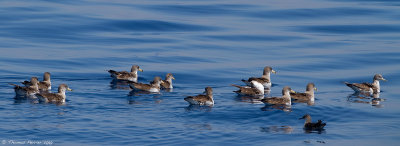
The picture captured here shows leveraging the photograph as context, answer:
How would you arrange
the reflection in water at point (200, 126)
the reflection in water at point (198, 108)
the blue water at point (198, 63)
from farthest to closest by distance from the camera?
the reflection in water at point (198, 108), the reflection in water at point (200, 126), the blue water at point (198, 63)

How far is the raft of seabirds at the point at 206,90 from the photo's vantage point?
23.1 metres

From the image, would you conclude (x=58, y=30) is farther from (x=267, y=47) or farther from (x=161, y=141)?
(x=161, y=141)

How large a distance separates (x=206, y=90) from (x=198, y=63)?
8304mm

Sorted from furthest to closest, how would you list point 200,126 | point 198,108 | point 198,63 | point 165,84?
point 198,63 < point 165,84 < point 198,108 < point 200,126

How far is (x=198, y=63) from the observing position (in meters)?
32.3

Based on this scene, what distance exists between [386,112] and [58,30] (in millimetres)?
22795

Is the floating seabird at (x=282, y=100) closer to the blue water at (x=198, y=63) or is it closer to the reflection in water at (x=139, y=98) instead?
the blue water at (x=198, y=63)

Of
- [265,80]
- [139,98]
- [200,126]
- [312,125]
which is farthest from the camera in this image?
[265,80]

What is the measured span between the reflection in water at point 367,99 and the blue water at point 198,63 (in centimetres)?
24

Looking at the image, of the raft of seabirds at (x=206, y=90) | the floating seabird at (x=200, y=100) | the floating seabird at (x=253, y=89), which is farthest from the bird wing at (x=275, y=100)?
the floating seabird at (x=253, y=89)

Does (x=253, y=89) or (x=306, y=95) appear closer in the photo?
(x=306, y=95)

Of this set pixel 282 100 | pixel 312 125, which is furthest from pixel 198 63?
pixel 312 125

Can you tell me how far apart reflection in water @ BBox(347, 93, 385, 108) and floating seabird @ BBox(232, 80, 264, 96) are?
3258 millimetres

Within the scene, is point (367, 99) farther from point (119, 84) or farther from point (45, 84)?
point (45, 84)
